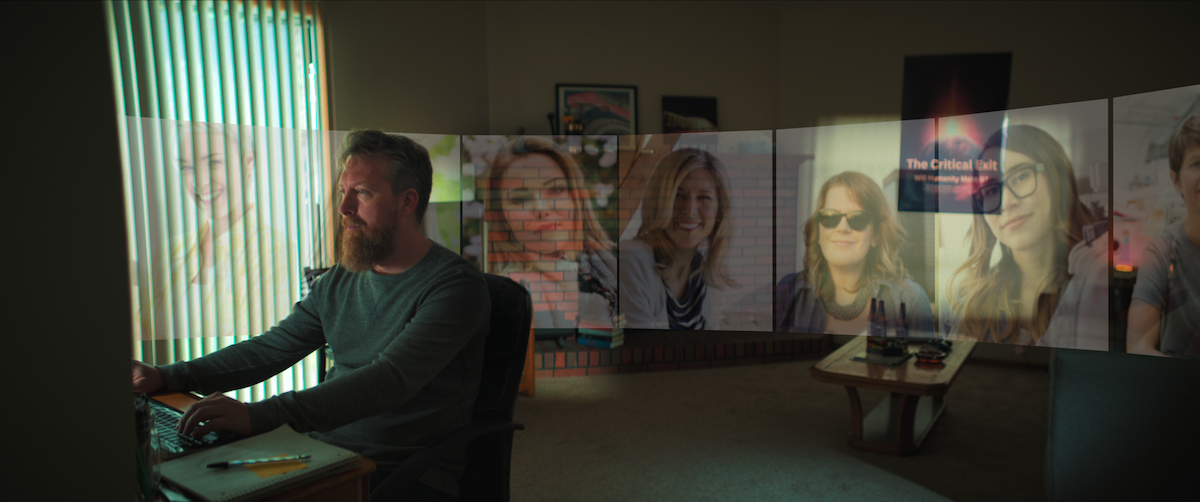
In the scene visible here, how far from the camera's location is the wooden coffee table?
2.84 metres

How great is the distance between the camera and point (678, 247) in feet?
11.3

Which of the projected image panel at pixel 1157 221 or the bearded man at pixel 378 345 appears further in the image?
the projected image panel at pixel 1157 221

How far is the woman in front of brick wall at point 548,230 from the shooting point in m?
3.54

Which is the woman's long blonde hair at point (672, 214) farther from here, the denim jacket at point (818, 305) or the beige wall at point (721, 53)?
the beige wall at point (721, 53)

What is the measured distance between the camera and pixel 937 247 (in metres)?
2.95

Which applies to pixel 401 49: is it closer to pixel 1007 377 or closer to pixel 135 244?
pixel 135 244

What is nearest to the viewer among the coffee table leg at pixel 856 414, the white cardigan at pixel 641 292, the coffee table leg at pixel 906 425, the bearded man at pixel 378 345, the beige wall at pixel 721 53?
the bearded man at pixel 378 345

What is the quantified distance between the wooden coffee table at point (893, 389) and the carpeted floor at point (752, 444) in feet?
0.21

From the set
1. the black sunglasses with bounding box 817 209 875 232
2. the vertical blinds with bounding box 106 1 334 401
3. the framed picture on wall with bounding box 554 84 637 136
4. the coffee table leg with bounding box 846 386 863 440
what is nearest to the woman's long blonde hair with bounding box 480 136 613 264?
the vertical blinds with bounding box 106 1 334 401

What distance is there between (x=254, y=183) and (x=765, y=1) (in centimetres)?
402

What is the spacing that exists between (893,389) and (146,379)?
2712 millimetres

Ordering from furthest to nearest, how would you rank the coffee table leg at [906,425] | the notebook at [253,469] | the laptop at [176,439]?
the coffee table leg at [906,425] → the laptop at [176,439] → the notebook at [253,469]

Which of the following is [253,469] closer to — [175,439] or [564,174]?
[175,439]

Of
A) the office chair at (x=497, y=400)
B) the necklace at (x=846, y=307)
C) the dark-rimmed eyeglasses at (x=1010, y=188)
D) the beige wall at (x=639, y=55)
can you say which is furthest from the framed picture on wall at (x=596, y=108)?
the office chair at (x=497, y=400)
